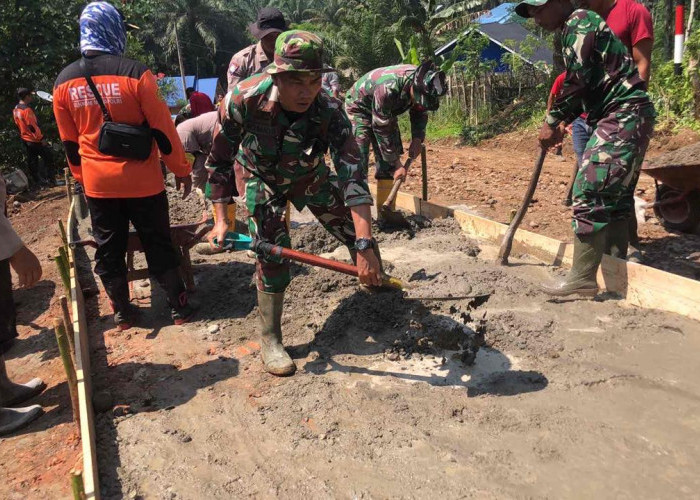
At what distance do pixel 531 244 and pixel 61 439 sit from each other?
3.66 metres

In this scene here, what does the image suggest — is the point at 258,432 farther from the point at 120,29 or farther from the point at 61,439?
the point at 120,29

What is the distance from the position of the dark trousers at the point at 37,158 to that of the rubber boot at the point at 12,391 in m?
9.36

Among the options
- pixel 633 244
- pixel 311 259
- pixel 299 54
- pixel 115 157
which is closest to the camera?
pixel 299 54

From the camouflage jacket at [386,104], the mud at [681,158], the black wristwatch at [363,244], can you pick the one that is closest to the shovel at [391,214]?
the camouflage jacket at [386,104]

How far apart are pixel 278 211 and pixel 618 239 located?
2.42 meters

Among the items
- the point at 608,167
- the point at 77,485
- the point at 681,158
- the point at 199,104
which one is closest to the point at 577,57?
the point at 608,167

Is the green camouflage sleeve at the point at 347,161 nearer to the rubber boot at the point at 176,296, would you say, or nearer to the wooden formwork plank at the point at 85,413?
the wooden formwork plank at the point at 85,413

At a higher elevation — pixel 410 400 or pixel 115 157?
pixel 115 157

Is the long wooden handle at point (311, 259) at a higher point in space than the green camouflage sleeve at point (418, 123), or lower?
lower

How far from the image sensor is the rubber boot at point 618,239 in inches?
148

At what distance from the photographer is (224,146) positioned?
2912 millimetres

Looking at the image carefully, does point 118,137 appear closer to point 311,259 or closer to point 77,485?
point 311,259

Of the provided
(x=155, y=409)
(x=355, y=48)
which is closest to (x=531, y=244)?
(x=155, y=409)

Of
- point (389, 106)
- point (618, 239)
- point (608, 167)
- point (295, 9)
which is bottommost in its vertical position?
point (618, 239)
